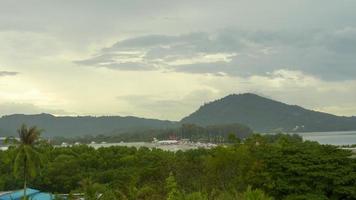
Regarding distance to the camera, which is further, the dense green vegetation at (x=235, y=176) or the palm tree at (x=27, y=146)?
the palm tree at (x=27, y=146)

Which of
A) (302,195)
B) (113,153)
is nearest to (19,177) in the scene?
(113,153)

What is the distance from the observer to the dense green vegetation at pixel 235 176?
119ft

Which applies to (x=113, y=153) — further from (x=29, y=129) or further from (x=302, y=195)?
(x=302, y=195)

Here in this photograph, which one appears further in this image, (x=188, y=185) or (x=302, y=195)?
(x=188, y=185)

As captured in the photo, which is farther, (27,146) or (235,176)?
(27,146)

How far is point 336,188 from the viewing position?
120 feet

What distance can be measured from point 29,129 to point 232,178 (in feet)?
56.9

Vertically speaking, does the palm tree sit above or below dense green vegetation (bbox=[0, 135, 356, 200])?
above

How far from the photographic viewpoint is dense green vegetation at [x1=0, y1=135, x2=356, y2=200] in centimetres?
3625

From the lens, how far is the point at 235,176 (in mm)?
44000

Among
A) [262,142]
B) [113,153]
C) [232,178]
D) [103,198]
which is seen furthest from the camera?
[113,153]

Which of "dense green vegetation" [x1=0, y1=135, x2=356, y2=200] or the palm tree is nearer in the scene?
"dense green vegetation" [x1=0, y1=135, x2=356, y2=200]

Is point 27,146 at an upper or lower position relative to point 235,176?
upper

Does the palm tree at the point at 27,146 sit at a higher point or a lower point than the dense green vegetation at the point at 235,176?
higher
